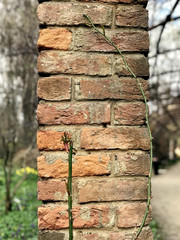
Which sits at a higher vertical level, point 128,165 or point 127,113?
point 127,113

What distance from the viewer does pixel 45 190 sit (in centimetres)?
117

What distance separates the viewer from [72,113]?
3.94 ft

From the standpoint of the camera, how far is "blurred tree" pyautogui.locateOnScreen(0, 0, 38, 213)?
4078mm

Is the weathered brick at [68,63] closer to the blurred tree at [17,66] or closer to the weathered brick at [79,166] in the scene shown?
the weathered brick at [79,166]

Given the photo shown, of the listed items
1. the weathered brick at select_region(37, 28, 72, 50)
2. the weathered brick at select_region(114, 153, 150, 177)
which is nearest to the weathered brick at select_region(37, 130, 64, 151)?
the weathered brick at select_region(114, 153, 150, 177)

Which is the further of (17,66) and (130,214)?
(17,66)

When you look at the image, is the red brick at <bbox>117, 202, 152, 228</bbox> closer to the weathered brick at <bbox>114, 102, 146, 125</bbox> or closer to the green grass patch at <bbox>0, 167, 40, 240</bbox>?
the weathered brick at <bbox>114, 102, 146, 125</bbox>

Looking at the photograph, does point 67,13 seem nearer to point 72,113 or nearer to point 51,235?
point 72,113

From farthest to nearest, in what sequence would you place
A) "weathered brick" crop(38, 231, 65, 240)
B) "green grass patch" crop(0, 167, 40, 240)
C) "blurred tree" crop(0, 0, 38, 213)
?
"blurred tree" crop(0, 0, 38, 213) → "green grass patch" crop(0, 167, 40, 240) → "weathered brick" crop(38, 231, 65, 240)

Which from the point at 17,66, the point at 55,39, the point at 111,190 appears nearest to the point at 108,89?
the point at 55,39

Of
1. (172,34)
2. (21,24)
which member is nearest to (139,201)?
(21,24)

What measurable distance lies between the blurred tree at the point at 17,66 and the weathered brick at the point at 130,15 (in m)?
2.33

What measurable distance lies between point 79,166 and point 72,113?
0.23 meters

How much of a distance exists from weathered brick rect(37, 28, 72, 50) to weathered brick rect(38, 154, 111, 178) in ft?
1.56
